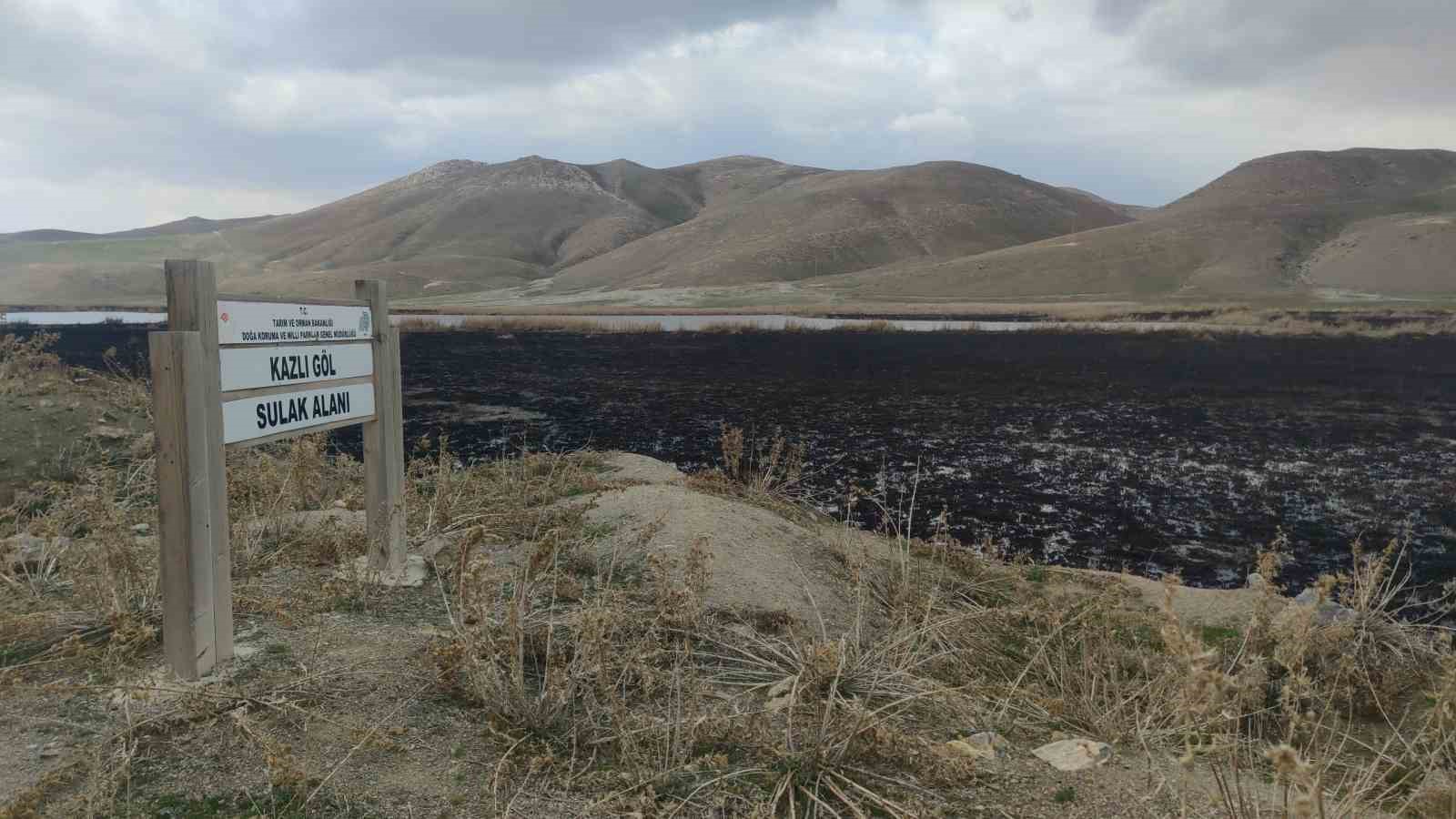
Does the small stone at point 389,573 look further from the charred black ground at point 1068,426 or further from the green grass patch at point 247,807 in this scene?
the charred black ground at point 1068,426

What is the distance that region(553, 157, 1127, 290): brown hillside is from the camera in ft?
363

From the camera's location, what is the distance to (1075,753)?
13.1ft

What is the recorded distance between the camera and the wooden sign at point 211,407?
13.3 ft

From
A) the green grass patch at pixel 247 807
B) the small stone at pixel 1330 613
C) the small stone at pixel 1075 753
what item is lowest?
the small stone at pixel 1330 613

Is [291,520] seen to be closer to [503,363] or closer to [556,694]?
[556,694]

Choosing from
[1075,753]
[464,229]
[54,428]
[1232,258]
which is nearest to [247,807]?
[1075,753]

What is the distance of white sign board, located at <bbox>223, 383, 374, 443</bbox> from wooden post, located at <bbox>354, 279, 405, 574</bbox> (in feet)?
0.44

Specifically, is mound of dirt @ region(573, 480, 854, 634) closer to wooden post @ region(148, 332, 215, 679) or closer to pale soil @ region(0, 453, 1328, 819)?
pale soil @ region(0, 453, 1328, 819)

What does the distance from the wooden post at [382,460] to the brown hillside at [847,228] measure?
95148mm

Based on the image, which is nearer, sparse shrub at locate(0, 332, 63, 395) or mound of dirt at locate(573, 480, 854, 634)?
mound of dirt at locate(573, 480, 854, 634)

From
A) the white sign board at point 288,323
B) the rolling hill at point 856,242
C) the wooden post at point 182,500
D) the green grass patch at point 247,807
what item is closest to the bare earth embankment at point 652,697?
the green grass patch at point 247,807

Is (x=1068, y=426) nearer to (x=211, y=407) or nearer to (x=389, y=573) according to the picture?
(x=389, y=573)

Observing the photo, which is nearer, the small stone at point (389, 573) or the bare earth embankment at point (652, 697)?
the bare earth embankment at point (652, 697)

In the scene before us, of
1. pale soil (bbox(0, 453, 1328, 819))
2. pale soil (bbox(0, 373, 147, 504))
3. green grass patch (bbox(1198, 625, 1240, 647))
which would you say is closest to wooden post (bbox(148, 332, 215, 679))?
pale soil (bbox(0, 453, 1328, 819))
